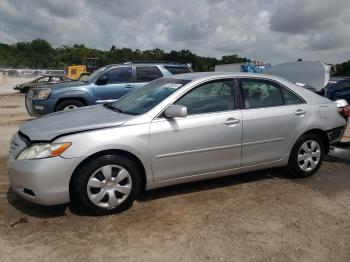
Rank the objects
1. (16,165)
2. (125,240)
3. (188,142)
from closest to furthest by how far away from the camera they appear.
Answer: (125,240), (16,165), (188,142)

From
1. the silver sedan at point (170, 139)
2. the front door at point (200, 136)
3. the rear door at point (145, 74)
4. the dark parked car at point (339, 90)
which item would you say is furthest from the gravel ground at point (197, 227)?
the dark parked car at point (339, 90)

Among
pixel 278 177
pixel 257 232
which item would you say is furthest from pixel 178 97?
pixel 278 177

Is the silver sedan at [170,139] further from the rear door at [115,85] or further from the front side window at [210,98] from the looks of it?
the rear door at [115,85]

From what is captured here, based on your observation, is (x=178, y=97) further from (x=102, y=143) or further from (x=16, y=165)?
(x=16, y=165)

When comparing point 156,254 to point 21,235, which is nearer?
point 156,254

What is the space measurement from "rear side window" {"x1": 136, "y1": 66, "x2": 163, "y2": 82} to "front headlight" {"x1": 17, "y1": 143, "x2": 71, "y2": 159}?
20.8ft

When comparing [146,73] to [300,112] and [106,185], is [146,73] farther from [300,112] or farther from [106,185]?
[106,185]

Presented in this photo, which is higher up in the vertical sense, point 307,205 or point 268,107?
point 268,107

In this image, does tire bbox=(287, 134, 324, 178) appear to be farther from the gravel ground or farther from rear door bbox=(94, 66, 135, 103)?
rear door bbox=(94, 66, 135, 103)

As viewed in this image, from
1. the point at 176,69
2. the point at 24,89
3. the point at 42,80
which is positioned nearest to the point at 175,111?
the point at 176,69

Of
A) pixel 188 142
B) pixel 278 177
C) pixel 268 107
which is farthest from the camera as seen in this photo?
pixel 278 177

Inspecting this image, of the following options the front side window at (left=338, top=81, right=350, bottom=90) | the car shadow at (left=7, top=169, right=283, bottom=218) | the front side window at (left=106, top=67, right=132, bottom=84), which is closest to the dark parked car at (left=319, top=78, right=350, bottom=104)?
the front side window at (left=338, top=81, right=350, bottom=90)

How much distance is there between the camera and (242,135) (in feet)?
14.7

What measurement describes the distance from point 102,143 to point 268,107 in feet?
7.45
